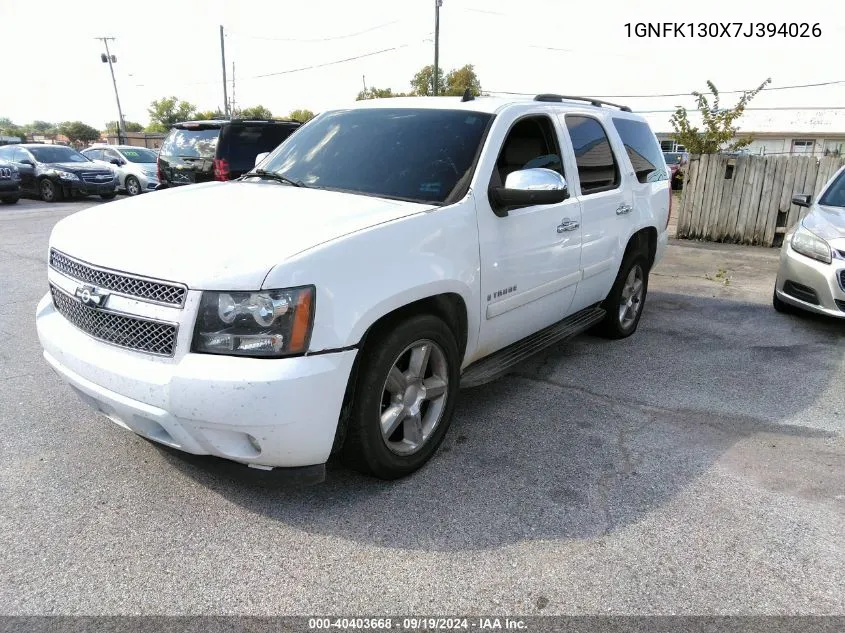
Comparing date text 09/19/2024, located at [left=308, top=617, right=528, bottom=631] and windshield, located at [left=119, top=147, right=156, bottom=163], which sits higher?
windshield, located at [left=119, top=147, right=156, bottom=163]

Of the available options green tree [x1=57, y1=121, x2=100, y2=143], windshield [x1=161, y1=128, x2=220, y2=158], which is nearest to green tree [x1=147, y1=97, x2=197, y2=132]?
green tree [x1=57, y1=121, x2=100, y2=143]

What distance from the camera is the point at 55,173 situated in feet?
53.2

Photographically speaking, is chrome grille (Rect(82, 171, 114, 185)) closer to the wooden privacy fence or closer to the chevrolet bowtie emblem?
the wooden privacy fence

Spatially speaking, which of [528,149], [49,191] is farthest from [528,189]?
[49,191]

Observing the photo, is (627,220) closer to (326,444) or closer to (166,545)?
(326,444)

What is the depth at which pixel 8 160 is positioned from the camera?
1672 centimetres

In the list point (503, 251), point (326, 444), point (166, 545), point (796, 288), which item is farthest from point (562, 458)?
point (796, 288)

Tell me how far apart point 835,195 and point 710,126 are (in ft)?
19.8

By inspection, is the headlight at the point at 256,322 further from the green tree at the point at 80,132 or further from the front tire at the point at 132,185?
the green tree at the point at 80,132

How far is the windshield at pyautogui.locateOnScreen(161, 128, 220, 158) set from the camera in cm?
1094

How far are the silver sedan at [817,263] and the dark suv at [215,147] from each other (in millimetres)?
7236

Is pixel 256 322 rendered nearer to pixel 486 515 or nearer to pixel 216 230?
pixel 216 230

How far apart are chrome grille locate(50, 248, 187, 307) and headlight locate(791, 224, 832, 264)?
5559 mm

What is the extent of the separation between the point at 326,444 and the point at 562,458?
56.7 inches
